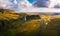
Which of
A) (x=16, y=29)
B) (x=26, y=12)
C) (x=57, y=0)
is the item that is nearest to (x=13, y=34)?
(x=16, y=29)

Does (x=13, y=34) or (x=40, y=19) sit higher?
(x=40, y=19)

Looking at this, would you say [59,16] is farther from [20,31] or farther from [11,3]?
[11,3]

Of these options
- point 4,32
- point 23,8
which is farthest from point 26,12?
point 4,32

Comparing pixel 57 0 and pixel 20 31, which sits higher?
pixel 57 0

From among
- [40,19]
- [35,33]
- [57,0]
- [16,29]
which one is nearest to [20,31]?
[16,29]

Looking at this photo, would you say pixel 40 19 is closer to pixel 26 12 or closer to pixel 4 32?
pixel 26 12

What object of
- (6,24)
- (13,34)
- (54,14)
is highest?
(54,14)

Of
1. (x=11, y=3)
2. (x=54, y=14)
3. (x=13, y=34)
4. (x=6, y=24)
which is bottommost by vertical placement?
(x=13, y=34)
